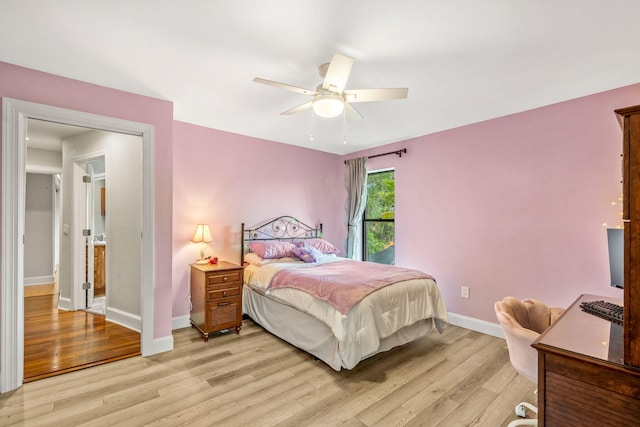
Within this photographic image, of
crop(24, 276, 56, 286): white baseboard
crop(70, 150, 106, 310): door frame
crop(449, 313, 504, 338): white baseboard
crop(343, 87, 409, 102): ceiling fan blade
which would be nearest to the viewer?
crop(343, 87, 409, 102): ceiling fan blade

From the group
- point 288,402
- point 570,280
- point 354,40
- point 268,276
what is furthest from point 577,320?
point 268,276


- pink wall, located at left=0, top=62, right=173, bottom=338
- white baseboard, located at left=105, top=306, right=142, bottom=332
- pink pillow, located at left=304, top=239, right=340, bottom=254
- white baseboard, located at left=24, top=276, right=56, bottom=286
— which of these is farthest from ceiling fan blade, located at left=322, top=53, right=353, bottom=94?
white baseboard, located at left=24, top=276, right=56, bottom=286

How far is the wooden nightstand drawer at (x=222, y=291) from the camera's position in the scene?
3217 millimetres

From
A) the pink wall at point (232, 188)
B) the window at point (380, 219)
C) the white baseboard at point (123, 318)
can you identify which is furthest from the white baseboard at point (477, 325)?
the white baseboard at point (123, 318)

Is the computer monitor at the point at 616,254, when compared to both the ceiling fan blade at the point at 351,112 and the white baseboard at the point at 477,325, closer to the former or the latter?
the white baseboard at the point at 477,325

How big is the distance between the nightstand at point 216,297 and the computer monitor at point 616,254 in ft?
10.9

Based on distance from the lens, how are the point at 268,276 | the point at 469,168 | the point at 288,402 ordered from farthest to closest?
the point at 469,168 → the point at 268,276 → the point at 288,402

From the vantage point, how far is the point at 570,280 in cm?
292

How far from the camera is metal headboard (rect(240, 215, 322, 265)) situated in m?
4.26

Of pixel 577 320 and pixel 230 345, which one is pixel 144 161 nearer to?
pixel 230 345

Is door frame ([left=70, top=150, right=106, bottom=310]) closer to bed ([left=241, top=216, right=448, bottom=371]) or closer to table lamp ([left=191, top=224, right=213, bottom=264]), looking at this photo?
table lamp ([left=191, top=224, right=213, bottom=264])

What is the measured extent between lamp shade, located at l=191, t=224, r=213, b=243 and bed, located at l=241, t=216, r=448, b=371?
663 millimetres

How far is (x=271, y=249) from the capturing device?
3.97 m

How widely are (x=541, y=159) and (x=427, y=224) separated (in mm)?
1511
